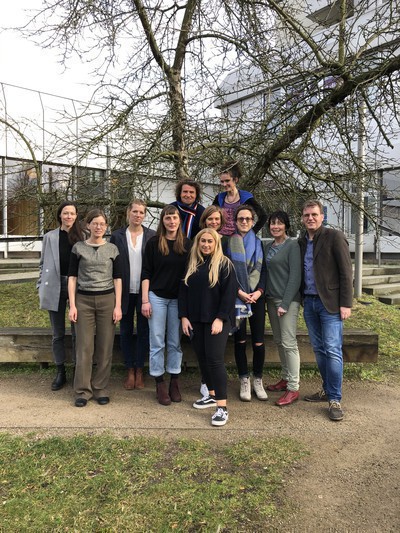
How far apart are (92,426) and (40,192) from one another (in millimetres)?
→ 4307

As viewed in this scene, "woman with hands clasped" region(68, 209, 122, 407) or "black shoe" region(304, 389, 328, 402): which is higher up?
"woman with hands clasped" region(68, 209, 122, 407)

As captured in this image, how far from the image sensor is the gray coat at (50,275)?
4406 mm

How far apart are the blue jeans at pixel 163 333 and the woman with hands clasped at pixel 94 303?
1.19 ft

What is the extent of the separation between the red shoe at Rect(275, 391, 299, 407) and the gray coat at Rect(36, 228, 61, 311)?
7.82ft

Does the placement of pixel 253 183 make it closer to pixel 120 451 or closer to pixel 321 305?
pixel 321 305

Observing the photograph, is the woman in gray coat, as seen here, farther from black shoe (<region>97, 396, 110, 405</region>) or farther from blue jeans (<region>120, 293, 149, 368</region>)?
black shoe (<region>97, 396, 110, 405</region>)

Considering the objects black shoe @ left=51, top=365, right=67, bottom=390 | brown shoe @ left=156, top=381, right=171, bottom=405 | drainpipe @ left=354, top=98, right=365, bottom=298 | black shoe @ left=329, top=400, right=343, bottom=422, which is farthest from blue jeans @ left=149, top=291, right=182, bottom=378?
drainpipe @ left=354, top=98, right=365, bottom=298

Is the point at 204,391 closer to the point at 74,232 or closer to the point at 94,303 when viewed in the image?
the point at 94,303

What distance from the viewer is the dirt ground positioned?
2.55 metres

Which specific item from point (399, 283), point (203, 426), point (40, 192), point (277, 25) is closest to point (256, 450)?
point (203, 426)

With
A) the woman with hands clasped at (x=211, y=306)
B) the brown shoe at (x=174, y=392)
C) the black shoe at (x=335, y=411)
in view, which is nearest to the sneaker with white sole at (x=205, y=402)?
the woman with hands clasped at (x=211, y=306)

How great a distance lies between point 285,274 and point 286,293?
0.63 ft

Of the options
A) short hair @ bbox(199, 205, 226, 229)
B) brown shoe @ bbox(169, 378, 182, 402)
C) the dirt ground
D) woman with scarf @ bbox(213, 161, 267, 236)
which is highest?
woman with scarf @ bbox(213, 161, 267, 236)

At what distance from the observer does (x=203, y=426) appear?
3.66m
